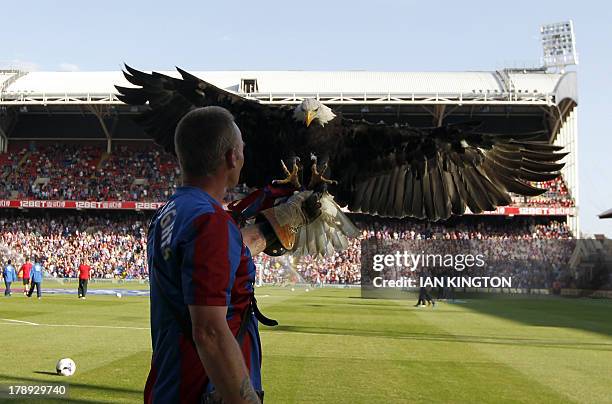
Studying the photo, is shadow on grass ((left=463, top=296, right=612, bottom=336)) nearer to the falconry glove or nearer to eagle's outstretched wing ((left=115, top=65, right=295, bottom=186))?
eagle's outstretched wing ((left=115, top=65, right=295, bottom=186))

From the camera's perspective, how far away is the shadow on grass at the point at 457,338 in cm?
1375

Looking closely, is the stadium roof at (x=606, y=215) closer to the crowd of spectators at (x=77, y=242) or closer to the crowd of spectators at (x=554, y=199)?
the crowd of spectators at (x=554, y=199)

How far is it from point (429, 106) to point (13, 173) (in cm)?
2619

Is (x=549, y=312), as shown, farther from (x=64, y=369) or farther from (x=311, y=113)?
(x=311, y=113)

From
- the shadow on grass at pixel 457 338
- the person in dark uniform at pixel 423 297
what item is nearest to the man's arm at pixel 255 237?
the shadow on grass at pixel 457 338

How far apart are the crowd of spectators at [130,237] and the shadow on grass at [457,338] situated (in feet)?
69.7

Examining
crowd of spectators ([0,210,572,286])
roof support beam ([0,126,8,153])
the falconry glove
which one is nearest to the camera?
the falconry glove

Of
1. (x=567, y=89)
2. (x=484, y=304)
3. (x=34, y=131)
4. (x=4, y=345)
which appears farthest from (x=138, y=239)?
(x=4, y=345)

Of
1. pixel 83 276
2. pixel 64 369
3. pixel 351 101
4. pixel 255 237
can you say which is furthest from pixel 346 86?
pixel 255 237

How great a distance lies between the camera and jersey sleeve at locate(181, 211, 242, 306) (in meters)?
2.43

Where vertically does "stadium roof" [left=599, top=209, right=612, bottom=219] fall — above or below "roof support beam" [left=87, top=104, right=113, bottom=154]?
below

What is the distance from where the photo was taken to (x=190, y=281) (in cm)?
244

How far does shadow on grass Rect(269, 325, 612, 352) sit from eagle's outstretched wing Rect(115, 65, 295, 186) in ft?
25.8

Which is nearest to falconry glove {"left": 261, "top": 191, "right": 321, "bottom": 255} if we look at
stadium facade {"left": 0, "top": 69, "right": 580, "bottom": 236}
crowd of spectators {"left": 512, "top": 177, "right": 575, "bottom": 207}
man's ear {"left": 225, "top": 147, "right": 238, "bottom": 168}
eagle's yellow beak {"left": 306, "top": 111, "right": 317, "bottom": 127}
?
man's ear {"left": 225, "top": 147, "right": 238, "bottom": 168}
